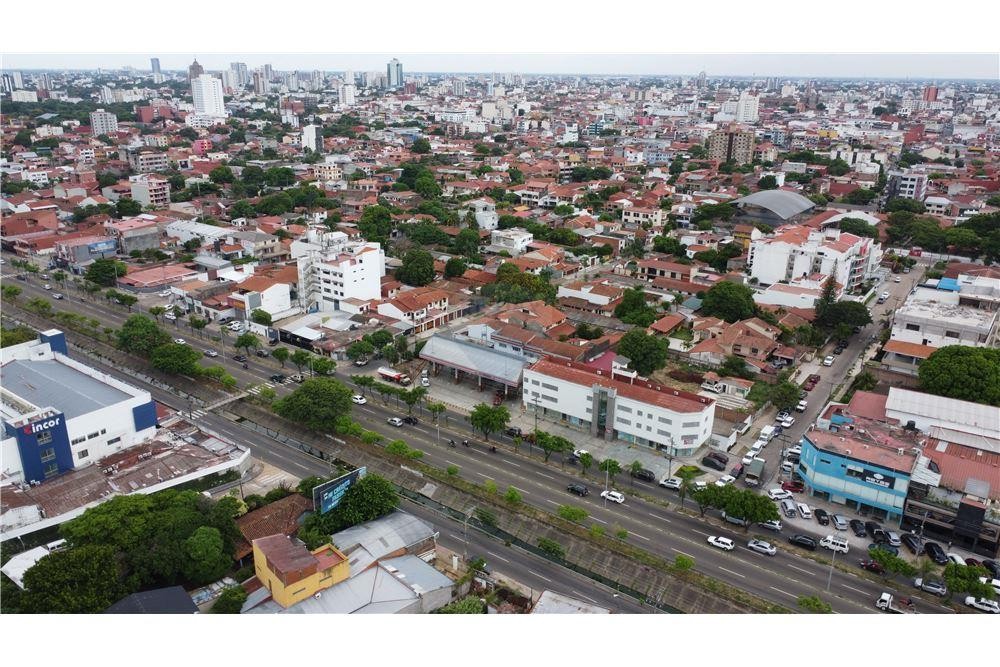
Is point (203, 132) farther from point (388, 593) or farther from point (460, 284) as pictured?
point (388, 593)

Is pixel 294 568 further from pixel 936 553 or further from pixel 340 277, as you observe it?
pixel 340 277

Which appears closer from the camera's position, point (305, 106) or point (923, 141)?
point (923, 141)

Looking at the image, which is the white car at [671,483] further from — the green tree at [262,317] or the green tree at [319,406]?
the green tree at [262,317]

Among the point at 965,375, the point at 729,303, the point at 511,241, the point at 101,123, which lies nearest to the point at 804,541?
the point at 965,375

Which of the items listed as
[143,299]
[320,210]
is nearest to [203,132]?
[320,210]

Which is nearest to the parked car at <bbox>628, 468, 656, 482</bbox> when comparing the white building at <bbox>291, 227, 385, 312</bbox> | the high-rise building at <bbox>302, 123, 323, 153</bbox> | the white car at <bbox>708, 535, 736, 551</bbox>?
the white car at <bbox>708, 535, 736, 551</bbox>

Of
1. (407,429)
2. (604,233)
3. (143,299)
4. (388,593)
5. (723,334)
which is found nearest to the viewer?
(388,593)
